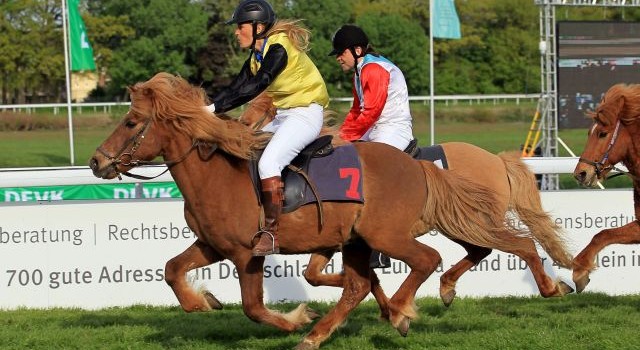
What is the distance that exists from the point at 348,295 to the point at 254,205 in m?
0.96

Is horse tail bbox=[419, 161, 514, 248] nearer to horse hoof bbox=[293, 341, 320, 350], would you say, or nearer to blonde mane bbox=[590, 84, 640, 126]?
horse hoof bbox=[293, 341, 320, 350]

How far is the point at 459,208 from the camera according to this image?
22.9 feet

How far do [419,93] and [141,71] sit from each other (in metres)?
12.4

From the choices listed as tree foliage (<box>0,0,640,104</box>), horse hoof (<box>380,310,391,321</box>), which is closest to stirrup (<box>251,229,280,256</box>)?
horse hoof (<box>380,310,391,321</box>)

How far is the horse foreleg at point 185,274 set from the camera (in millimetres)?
6754

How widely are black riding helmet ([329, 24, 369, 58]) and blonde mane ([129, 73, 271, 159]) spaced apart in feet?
5.38

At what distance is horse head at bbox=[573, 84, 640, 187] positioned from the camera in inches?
309

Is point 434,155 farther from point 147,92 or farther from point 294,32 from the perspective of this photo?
point 147,92

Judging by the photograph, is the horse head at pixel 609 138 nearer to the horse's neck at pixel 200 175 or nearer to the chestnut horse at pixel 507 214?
the chestnut horse at pixel 507 214

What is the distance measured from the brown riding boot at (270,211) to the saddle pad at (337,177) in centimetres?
21

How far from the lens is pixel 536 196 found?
843 cm

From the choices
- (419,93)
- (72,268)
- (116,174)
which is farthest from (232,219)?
(419,93)

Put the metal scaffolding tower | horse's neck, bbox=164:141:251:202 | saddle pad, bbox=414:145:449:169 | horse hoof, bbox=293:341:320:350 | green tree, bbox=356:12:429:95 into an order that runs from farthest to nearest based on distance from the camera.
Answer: green tree, bbox=356:12:429:95
the metal scaffolding tower
saddle pad, bbox=414:145:449:169
horse hoof, bbox=293:341:320:350
horse's neck, bbox=164:141:251:202

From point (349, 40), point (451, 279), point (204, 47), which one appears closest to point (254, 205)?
point (349, 40)
